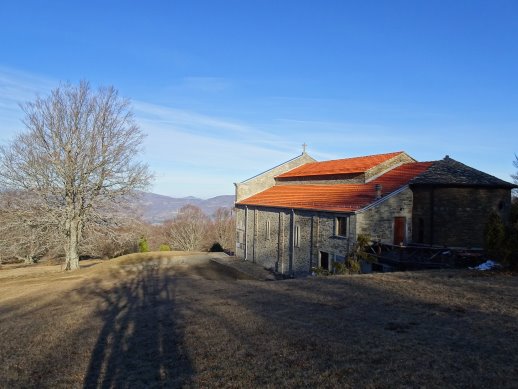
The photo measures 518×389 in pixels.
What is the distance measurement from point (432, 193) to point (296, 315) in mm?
16832

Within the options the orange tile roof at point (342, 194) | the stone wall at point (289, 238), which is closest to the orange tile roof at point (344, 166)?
the orange tile roof at point (342, 194)

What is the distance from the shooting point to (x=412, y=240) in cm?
2497

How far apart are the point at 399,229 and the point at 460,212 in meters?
3.59

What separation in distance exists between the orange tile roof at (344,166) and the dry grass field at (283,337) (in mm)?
15770

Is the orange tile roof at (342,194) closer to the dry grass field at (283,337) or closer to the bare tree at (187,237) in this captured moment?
the dry grass field at (283,337)

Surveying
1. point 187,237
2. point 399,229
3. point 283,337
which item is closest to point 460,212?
point 399,229

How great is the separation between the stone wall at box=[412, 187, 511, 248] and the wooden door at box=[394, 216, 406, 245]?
1.39m

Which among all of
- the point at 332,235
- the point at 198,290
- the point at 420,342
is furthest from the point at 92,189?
the point at 420,342

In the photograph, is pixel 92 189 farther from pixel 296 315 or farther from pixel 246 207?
pixel 296 315

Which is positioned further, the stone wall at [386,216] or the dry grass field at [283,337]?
the stone wall at [386,216]

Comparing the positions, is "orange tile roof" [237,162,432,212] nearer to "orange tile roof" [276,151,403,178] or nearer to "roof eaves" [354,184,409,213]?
"roof eaves" [354,184,409,213]

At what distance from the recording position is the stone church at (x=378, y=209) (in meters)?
23.4

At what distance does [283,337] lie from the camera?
27.7ft

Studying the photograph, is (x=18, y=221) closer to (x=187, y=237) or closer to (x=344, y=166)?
(x=344, y=166)
